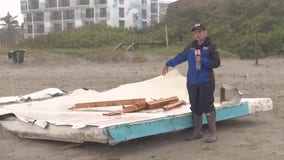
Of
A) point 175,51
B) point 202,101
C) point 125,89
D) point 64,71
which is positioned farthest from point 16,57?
point 202,101

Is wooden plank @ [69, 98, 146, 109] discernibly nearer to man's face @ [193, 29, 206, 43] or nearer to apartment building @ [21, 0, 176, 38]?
man's face @ [193, 29, 206, 43]

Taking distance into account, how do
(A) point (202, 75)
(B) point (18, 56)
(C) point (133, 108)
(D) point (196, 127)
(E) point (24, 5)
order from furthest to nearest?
(E) point (24, 5)
(B) point (18, 56)
(C) point (133, 108)
(D) point (196, 127)
(A) point (202, 75)

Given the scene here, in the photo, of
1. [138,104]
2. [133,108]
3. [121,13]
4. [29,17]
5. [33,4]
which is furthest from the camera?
[29,17]

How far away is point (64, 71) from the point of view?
20297 millimetres

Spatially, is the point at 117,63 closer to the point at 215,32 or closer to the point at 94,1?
the point at 215,32

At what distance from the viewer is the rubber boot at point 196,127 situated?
7.25 metres

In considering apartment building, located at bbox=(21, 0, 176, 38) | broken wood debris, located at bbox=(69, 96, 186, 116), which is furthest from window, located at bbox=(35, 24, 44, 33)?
broken wood debris, located at bbox=(69, 96, 186, 116)

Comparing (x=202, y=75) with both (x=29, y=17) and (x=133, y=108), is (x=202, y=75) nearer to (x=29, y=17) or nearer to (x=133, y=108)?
(x=133, y=108)

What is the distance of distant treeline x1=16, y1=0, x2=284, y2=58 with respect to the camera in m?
27.5

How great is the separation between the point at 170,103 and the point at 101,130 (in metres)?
2.14

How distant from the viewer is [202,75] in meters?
7.02

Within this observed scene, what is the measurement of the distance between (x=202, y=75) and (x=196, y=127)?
731 mm

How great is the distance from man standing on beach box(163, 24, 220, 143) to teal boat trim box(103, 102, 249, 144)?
0.61ft

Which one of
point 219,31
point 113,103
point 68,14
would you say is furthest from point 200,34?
point 68,14
